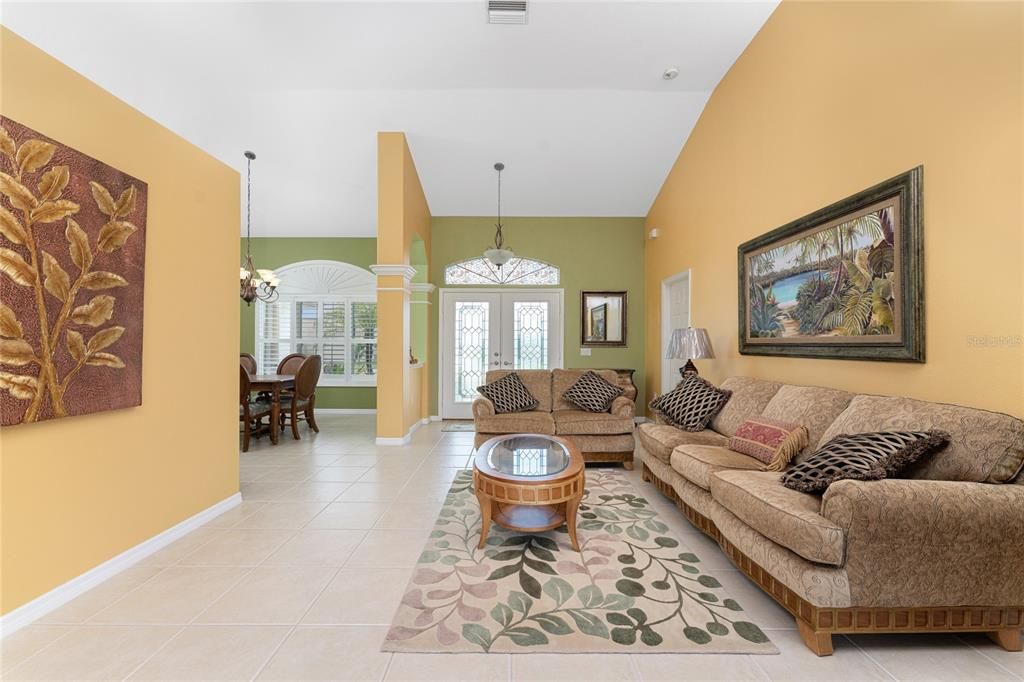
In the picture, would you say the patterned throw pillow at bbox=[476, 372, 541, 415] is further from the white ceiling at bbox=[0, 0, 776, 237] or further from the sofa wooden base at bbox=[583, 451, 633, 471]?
the white ceiling at bbox=[0, 0, 776, 237]

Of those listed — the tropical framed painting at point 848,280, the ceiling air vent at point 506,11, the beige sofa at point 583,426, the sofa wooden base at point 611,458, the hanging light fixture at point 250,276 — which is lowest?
the sofa wooden base at point 611,458

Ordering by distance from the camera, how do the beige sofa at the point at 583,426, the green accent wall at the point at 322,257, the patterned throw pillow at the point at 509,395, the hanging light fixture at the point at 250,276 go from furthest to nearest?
the green accent wall at the point at 322,257
the hanging light fixture at the point at 250,276
the patterned throw pillow at the point at 509,395
the beige sofa at the point at 583,426

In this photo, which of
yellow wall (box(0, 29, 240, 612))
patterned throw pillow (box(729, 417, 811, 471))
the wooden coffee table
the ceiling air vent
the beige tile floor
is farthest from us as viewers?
the ceiling air vent

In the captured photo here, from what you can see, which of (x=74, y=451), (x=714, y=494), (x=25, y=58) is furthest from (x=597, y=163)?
(x=74, y=451)

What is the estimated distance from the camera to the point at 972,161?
1898mm

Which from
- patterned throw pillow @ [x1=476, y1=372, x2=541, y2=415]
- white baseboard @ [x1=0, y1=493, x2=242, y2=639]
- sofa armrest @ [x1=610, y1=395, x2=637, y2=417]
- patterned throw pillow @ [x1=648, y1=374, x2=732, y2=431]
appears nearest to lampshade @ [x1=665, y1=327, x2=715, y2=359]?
patterned throw pillow @ [x1=648, y1=374, x2=732, y2=431]

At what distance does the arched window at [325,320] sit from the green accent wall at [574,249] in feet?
5.00

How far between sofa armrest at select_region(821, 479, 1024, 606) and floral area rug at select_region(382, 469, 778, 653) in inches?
19.8

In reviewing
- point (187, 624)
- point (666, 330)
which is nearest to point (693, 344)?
point (666, 330)

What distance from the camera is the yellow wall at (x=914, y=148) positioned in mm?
1795

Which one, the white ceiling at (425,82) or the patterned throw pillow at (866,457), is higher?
the white ceiling at (425,82)

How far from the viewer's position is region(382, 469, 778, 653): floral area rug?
1.61 meters

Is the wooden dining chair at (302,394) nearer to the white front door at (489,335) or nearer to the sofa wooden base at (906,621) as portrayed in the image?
the white front door at (489,335)

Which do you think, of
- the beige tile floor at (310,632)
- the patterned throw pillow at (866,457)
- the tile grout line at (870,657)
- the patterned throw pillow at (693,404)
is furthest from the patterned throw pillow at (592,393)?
the tile grout line at (870,657)
